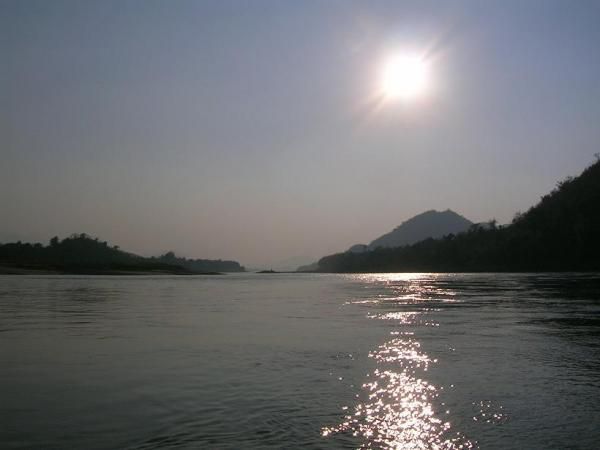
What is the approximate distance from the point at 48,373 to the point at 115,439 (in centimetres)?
734

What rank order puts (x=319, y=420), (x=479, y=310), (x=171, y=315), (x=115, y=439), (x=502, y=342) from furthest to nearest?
(x=479, y=310), (x=171, y=315), (x=502, y=342), (x=319, y=420), (x=115, y=439)

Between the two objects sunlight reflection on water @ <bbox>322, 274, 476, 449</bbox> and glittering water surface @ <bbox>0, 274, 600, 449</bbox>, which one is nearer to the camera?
sunlight reflection on water @ <bbox>322, 274, 476, 449</bbox>

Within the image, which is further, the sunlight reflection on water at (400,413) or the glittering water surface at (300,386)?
the glittering water surface at (300,386)

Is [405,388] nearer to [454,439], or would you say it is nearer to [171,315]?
[454,439]

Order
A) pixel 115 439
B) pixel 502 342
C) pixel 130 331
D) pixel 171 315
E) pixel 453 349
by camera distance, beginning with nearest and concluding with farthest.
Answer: pixel 115 439
pixel 453 349
pixel 502 342
pixel 130 331
pixel 171 315

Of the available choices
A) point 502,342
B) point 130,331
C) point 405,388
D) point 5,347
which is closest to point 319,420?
point 405,388

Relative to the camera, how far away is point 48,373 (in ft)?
52.1

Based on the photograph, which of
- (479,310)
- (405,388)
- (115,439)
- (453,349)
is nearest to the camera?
(115,439)

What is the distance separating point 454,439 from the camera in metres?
9.88

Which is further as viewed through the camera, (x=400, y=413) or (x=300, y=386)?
(x=300, y=386)

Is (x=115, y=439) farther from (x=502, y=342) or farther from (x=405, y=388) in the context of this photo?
(x=502, y=342)

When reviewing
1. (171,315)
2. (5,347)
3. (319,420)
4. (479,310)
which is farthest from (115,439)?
(479,310)

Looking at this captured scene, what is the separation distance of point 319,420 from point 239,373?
17.6 feet

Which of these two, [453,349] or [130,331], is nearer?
[453,349]
